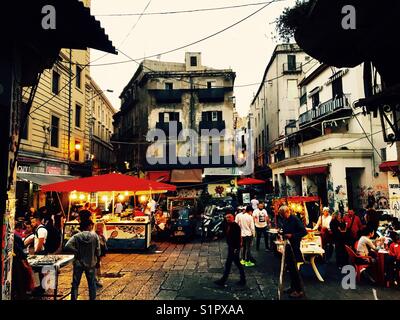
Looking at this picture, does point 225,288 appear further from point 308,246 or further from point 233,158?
point 233,158

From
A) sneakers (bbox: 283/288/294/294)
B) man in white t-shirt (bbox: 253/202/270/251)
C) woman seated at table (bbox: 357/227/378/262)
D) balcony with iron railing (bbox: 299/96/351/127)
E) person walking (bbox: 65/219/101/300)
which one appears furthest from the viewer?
balcony with iron railing (bbox: 299/96/351/127)

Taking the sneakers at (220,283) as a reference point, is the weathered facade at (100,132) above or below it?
above

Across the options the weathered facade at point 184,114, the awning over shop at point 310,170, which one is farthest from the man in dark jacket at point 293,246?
the weathered facade at point 184,114

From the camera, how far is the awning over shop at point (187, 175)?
2684cm

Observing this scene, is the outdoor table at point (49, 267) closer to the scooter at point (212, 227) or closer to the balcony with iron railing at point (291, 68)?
the scooter at point (212, 227)

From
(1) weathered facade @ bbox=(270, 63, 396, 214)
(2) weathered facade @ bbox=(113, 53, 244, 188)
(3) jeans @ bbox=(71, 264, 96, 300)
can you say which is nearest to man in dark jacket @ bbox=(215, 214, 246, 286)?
(3) jeans @ bbox=(71, 264, 96, 300)

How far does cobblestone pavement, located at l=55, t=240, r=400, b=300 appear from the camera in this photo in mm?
6488

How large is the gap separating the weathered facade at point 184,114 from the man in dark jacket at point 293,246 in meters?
21.3

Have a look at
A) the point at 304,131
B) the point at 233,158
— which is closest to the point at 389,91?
the point at 304,131

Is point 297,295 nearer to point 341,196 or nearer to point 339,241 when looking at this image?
point 339,241

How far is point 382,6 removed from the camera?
160 inches

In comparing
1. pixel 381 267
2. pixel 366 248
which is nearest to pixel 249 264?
pixel 366 248

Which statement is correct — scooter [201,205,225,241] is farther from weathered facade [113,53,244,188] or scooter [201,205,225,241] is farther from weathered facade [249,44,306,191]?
weathered facade [249,44,306,191]

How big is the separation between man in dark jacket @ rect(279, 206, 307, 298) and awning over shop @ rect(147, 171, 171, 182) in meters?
20.8
